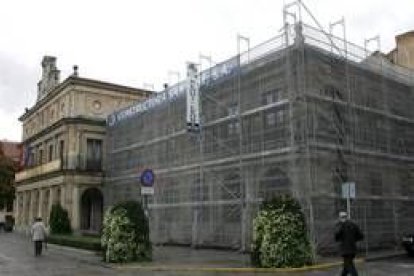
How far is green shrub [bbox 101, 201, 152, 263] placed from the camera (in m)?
17.7

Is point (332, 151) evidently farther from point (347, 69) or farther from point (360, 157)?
point (347, 69)

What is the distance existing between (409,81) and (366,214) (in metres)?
7.50

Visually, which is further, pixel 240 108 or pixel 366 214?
pixel 240 108

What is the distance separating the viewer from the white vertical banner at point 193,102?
78.6 feet

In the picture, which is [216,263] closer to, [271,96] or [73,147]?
[271,96]

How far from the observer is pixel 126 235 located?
17750mm

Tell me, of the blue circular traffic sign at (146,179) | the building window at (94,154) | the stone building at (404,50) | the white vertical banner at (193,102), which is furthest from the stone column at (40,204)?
the stone building at (404,50)

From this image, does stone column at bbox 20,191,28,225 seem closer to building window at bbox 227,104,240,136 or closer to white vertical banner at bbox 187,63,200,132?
white vertical banner at bbox 187,63,200,132

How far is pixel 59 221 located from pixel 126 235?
18.2 meters

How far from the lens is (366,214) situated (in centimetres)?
2041

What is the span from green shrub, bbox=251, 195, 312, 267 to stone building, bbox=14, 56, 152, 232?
23541mm

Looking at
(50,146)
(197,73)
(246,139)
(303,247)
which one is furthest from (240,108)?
(50,146)

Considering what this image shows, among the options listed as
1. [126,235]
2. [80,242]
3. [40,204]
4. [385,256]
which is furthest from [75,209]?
[385,256]

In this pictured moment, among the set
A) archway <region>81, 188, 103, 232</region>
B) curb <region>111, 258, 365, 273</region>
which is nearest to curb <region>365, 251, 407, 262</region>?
curb <region>111, 258, 365, 273</region>
